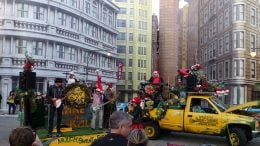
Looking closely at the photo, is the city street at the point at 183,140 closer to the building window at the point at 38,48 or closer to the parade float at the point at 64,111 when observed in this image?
the parade float at the point at 64,111

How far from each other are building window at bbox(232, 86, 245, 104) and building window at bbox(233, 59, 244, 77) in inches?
17.0

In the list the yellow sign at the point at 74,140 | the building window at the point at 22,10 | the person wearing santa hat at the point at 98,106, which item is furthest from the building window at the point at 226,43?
the building window at the point at 22,10

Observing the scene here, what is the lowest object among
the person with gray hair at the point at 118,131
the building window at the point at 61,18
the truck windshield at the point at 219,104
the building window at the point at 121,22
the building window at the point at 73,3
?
the truck windshield at the point at 219,104

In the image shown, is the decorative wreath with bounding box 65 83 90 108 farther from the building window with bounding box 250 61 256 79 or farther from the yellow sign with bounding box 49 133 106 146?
the building window with bounding box 250 61 256 79

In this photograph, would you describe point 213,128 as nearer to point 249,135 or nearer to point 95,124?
point 249,135

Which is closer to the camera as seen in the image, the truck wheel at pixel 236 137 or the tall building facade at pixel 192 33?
the truck wheel at pixel 236 137

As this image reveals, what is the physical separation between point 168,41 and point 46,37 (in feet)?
29.2

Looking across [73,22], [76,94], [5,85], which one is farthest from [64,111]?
[5,85]

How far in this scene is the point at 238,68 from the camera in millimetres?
11164

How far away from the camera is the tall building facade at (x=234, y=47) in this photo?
37.5ft

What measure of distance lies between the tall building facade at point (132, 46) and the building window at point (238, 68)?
4377 cm

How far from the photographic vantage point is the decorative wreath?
38.5 ft

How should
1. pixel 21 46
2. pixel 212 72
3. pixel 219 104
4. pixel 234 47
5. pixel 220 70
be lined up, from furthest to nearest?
pixel 21 46 → pixel 212 72 → pixel 220 70 → pixel 234 47 → pixel 219 104

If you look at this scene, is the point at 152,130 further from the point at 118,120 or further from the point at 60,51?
the point at 60,51
